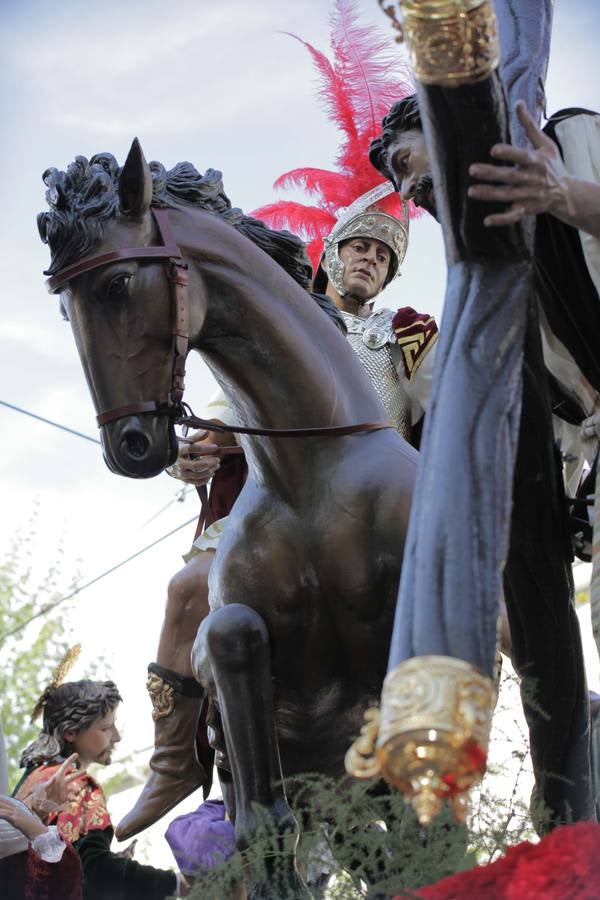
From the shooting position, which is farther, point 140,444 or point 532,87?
point 140,444

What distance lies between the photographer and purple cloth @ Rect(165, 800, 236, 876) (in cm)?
498

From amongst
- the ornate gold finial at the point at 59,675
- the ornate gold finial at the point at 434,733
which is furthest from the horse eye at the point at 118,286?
the ornate gold finial at the point at 59,675

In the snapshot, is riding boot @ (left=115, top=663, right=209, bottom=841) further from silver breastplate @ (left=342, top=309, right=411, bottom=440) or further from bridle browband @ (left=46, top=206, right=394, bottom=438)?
bridle browband @ (left=46, top=206, right=394, bottom=438)

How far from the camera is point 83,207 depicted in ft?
14.6

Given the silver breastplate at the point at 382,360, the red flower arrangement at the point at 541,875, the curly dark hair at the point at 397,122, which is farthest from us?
the silver breastplate at the point at 382,360

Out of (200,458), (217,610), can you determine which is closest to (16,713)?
(200,458)

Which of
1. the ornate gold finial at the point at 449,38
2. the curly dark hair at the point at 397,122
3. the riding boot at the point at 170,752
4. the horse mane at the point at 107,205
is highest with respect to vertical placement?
the horse mane at the point at 107,205

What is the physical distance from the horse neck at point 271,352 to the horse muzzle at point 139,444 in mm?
219

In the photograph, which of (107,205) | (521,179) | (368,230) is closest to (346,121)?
(368,230)

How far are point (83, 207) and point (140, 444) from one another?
2.33ft

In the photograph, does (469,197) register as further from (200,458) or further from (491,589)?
(200,458)

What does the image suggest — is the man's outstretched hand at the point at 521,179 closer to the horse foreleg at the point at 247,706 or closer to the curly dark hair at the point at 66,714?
the horse foreleg at the point at 247,706

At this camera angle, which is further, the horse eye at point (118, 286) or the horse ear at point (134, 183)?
the horse ear at point (134, 183)

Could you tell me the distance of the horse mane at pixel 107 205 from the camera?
4441mm
